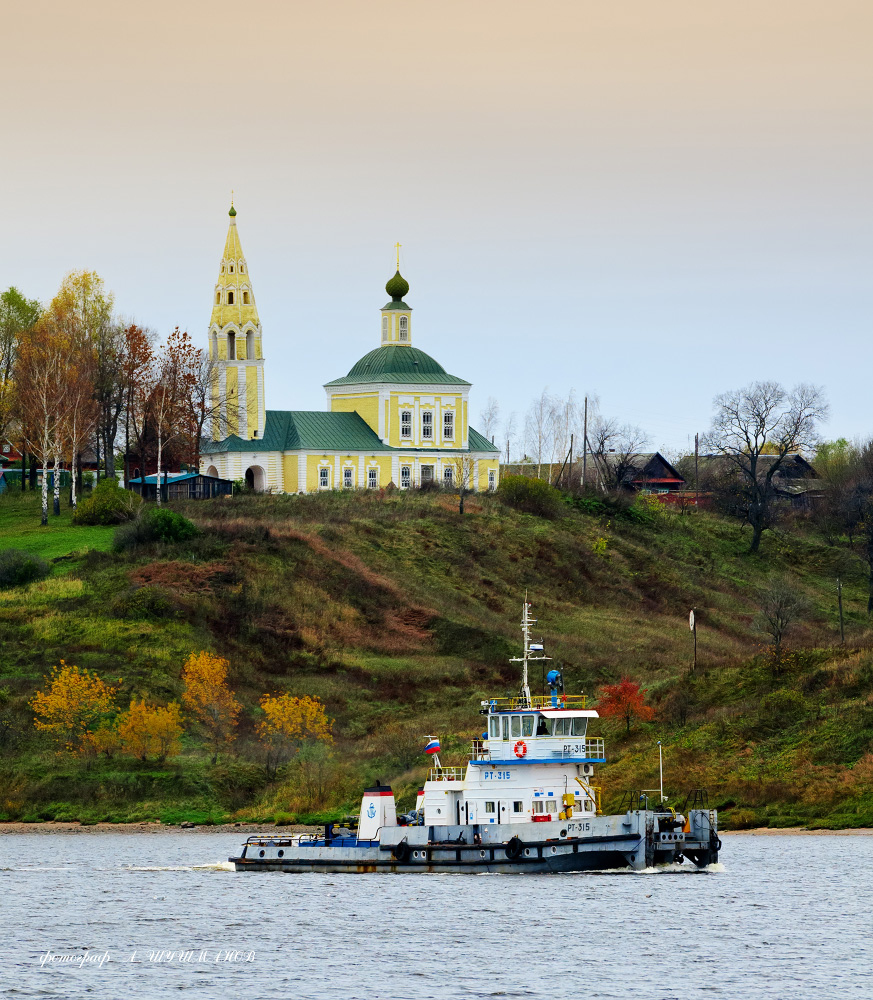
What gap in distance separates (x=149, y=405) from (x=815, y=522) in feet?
197

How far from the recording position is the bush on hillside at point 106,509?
119625 mm

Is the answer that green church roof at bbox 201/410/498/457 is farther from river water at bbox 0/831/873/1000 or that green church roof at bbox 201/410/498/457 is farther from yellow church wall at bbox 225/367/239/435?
river water at bbox 0/831/873/1000

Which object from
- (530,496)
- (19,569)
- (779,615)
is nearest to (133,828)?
(19,569)

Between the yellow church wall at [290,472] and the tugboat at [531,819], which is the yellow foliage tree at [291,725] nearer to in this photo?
the tugboat at [531,819]

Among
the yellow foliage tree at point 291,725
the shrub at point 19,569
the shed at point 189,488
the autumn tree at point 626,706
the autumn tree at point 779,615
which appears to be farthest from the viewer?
the shed at point 189,488

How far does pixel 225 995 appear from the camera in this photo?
42.4 metres

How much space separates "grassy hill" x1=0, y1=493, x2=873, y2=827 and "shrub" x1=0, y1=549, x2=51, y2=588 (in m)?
1.75

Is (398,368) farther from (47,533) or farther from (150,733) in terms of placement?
(150,733)

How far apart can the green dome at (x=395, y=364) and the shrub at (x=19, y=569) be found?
43.3 m

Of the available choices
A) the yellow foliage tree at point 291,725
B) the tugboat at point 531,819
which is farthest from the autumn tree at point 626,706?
the tugboat at point 531,819

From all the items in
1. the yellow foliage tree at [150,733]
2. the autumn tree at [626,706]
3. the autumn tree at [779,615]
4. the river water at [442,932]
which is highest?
the autumn tree at [779,615]

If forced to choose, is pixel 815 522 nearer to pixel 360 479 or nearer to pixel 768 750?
pixel 360 479

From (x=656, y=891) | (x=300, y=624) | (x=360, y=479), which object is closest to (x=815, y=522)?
(x=360, y=479)

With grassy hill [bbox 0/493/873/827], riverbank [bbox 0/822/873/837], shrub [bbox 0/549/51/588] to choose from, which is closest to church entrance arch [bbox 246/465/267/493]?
grassy hill [bbox 0/493/873/827]
